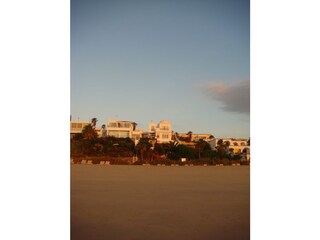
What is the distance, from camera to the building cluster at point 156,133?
44.2 ft

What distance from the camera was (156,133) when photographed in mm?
15164

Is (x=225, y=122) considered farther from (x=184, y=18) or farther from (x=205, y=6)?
(x=205, y=6)

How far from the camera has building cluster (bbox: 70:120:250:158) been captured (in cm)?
1348

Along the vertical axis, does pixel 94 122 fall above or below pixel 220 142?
above

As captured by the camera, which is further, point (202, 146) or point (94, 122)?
point (94, 122)

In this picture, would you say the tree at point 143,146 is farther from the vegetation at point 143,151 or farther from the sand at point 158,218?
the sand at point 158,218

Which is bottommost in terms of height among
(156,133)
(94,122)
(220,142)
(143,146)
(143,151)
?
(143,151)

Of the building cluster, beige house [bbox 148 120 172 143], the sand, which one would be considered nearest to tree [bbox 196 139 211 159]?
the building cluster

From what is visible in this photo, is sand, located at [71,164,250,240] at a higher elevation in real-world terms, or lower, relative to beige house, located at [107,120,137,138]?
lower

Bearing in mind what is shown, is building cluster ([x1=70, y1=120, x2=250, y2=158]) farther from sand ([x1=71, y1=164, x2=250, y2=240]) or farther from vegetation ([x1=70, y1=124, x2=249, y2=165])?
sand ([x1=71, y1=164, x2=250, y2=240])

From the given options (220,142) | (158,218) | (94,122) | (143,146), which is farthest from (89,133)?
(158,218)

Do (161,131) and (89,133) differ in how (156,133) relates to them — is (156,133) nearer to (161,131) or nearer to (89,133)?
(161,131)
